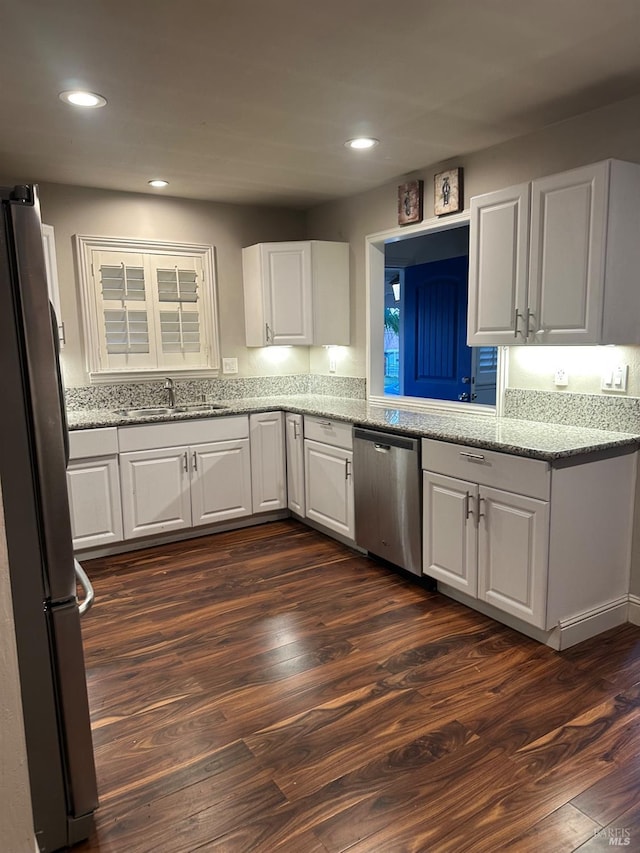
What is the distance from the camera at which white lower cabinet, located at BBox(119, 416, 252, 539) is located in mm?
3707

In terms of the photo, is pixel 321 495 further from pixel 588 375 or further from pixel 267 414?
pixel 588 375

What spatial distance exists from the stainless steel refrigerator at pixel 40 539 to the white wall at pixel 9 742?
0.23 m

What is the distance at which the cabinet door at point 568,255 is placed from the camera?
2.43 m

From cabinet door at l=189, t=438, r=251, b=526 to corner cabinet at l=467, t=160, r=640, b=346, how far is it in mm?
1945

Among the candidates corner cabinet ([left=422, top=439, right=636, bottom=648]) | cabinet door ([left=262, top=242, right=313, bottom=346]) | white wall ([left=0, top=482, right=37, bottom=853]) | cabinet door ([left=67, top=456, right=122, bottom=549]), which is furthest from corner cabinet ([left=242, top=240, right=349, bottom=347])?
white wall ([left=0, top=482, right=37, bottom=853])

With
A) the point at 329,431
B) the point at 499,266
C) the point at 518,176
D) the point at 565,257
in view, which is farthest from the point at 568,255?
the point at 329,431

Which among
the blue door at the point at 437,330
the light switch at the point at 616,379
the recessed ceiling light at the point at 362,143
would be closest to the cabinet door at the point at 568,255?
the light switch at the point at 616,379

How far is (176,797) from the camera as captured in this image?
175cm

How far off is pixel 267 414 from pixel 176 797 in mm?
2699

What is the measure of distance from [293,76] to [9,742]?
2.34 meters

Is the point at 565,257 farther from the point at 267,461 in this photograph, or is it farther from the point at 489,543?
the point at 267,461

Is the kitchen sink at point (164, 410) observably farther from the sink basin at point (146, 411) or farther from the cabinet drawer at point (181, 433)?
the cabinet drawer at point (181, 433)

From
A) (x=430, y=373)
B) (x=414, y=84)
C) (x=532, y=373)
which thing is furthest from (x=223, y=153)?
(x=430, y=373)

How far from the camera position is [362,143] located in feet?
10.0
